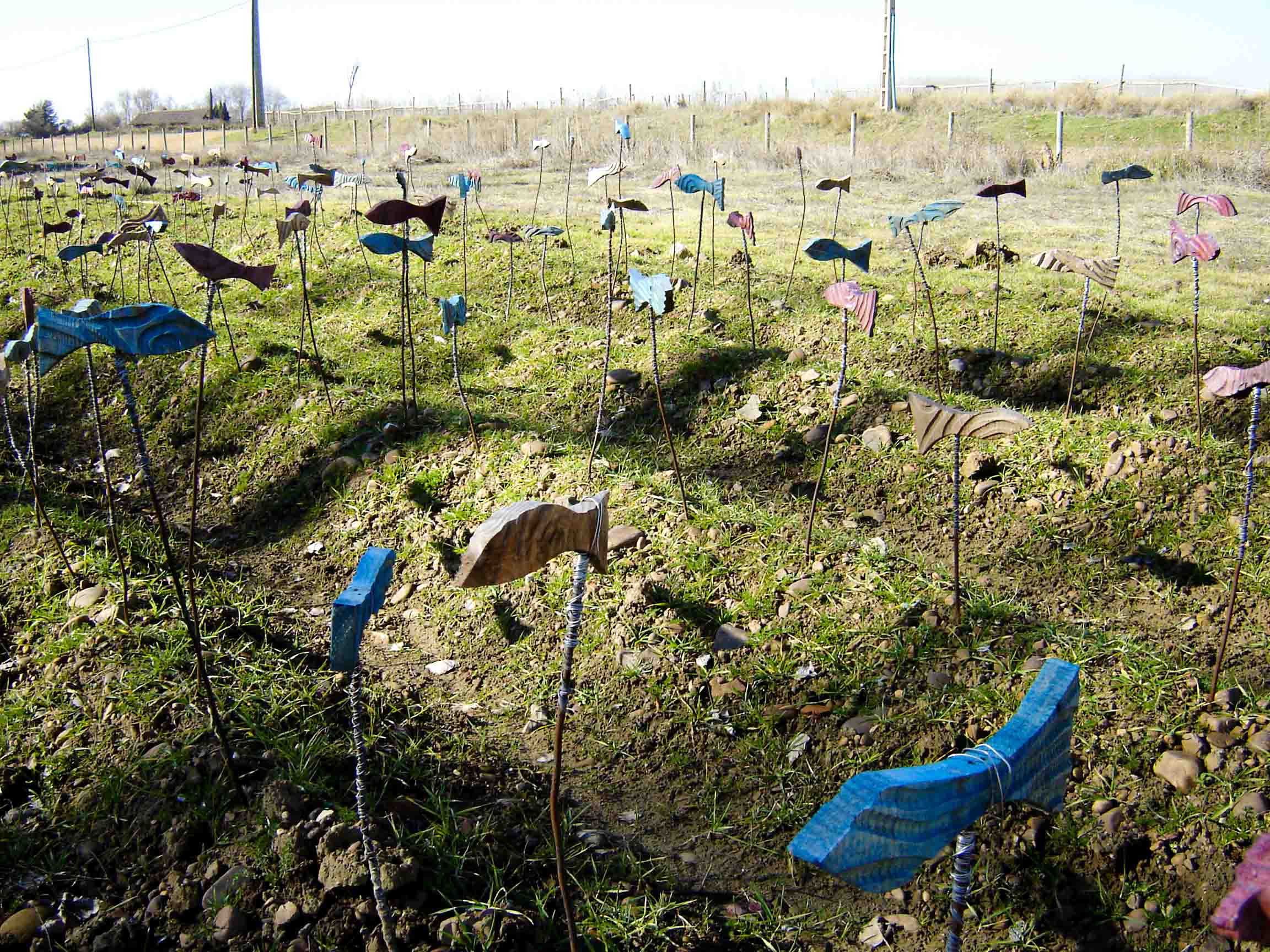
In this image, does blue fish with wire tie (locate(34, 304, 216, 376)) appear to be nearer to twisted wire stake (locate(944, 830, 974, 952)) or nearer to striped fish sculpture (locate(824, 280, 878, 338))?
twisted wire stake (locate(944, 830, 974, 952))

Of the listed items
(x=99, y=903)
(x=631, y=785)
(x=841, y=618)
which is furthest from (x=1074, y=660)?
(x=99, y=903)

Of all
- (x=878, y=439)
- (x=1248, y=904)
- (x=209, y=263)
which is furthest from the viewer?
(x=878, y=439)

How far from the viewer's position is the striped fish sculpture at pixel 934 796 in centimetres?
82

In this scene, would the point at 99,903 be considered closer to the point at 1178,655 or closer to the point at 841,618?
the point at 841,618

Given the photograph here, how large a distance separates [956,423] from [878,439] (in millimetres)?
1858

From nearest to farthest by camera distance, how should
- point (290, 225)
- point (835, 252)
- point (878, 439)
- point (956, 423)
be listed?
1. point (956, 423)
2. point (835, 252)
3. point (878, 439)
4. point (290, 225)

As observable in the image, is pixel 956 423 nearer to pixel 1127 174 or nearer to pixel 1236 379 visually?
pixel 1236 379

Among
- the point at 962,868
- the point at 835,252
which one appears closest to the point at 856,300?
the point at 835,252

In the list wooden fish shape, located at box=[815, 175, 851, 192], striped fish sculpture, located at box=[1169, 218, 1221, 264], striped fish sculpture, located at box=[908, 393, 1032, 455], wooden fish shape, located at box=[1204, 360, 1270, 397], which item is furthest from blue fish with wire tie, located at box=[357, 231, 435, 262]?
striped fish sculpture, located at box=[1169, 218, 1221, 264]

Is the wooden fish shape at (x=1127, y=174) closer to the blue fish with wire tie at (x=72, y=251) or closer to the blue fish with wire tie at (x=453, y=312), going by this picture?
the blue fish with wire tie at (x=453, y=312)

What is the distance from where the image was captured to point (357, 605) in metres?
1.35

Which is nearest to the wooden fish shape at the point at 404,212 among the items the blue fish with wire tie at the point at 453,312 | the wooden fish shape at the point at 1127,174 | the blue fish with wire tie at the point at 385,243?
the blue fish with wire tie at the point at 385,243

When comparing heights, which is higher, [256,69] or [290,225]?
[256,69]

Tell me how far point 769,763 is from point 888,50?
82.4 ft
